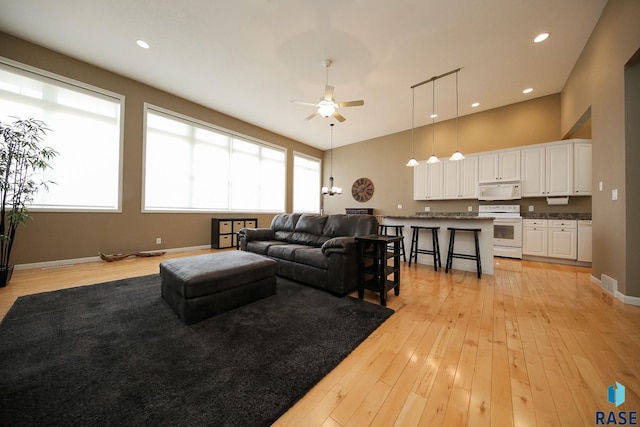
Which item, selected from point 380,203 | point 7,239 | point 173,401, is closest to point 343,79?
point 380,203

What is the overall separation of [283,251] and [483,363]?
2.37 meters

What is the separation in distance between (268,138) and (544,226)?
7072 millimetres

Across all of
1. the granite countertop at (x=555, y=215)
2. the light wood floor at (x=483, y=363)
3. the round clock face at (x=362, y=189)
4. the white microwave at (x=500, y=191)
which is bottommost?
the light wood floor at (x=483, y=363)

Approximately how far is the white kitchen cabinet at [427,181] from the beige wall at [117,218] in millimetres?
5360

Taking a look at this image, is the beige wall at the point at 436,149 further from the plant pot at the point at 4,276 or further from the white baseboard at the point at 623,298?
the plant pot at the point at 4,276

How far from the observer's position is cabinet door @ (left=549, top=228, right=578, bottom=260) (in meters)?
4.17

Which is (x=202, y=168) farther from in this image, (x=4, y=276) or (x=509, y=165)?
(x=509, y=165)

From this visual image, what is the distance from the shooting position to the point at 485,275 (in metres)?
3.53

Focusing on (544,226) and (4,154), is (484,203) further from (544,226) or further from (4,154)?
(4,154)

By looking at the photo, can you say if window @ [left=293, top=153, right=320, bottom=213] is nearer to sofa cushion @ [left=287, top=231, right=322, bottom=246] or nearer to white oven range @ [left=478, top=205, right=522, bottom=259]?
sofa cushion @ [left=287, top=231, right=322, bottom=246]

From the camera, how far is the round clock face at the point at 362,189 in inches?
292

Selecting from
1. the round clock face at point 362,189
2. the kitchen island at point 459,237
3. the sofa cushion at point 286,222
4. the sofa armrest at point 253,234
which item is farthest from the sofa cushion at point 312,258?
the round clock face at point 362,189

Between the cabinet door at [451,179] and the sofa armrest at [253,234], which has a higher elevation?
the cabinet door at [451,179]

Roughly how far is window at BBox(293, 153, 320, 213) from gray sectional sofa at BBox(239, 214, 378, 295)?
3.55 meters
